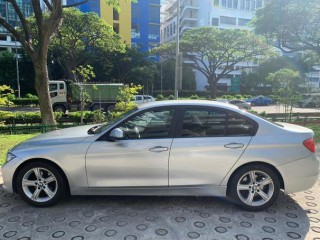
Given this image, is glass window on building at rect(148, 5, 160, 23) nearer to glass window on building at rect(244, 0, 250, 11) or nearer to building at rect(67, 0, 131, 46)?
building at rect(67, 0, 131, 46)

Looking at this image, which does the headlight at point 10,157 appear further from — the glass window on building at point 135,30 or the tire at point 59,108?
the glass window on building at point 135,30

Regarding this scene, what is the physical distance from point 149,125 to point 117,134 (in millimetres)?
489

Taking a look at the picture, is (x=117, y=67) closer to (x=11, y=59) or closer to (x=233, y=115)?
(x=11, y=59)

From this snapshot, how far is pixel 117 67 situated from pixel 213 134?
38046mm

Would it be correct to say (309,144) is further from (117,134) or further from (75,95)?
(75,95)

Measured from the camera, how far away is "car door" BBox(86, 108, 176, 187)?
3.83 m

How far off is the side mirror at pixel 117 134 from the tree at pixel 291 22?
14315 mm

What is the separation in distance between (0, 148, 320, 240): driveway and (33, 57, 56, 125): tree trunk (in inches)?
231

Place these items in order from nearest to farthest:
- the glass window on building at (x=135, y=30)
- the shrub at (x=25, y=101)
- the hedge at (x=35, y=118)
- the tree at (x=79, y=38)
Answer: the hedge at (x=35, y=118), the tree at (x=79, y=38), the shrub at (x=25, y=101), the glass window on building at (x=135, y=30)

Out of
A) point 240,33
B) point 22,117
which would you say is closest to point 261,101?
point 240,33

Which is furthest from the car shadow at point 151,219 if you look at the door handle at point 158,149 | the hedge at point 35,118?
the hedge at point 35,118

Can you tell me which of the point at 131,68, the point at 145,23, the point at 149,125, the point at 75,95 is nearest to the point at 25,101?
the point at 75,95

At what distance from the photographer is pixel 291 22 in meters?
15.1

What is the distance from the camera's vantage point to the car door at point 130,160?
3828mm
